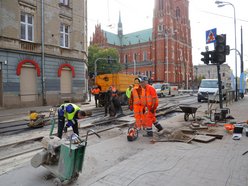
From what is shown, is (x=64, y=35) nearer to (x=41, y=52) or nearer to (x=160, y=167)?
(x=41, y=52)

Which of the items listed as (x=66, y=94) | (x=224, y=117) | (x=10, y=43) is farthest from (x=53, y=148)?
(x=66, y=94)

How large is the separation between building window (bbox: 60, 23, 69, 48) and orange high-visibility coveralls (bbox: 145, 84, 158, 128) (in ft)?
56.5

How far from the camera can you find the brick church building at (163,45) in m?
66.6

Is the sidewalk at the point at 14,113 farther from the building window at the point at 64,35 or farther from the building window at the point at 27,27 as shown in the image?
the building window at the point at 64,35

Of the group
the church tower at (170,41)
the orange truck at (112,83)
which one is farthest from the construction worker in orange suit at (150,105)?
the church tower at (170,41)

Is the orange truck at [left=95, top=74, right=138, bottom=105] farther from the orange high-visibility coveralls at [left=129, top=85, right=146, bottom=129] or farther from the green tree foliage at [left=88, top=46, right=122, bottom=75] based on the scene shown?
the green tree foliage at [left=88, top=46, right=122, bottom=75]

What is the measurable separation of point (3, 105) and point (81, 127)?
10.3m

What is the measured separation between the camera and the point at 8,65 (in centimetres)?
1731

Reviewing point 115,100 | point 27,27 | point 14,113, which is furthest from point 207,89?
point 27,27

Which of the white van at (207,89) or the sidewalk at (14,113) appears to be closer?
the sidewalk at (14,113)

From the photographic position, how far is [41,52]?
64.7 ft

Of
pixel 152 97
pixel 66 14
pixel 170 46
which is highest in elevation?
pixel 170 46

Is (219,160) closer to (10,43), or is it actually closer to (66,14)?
(10,43)

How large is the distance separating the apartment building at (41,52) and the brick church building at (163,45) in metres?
36.9
